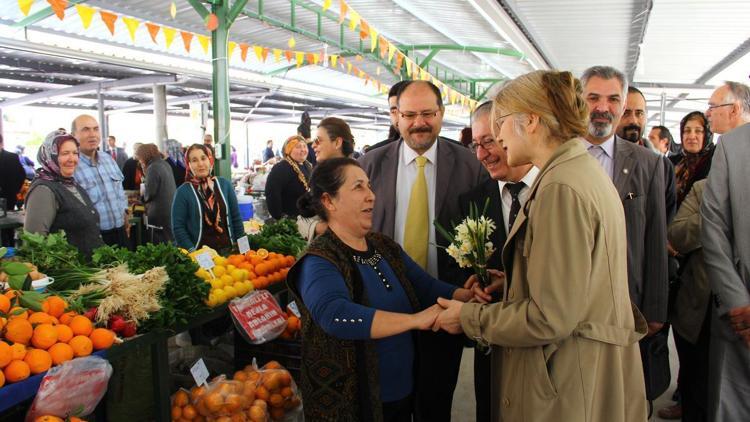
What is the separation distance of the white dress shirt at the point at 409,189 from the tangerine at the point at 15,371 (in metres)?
1.59

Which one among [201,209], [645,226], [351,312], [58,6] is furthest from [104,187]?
[645,226]

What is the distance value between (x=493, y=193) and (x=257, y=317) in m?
1.39

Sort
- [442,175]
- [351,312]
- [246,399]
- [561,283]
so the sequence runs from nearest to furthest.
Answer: [561,283] → [351,312] → [246,399] → [442,175]

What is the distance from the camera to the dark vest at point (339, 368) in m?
1.84

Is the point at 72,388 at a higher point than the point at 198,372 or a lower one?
higher

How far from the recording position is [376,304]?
1.91m

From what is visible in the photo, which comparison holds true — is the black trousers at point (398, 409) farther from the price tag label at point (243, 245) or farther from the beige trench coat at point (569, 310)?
the price tag label at point (243, 245)

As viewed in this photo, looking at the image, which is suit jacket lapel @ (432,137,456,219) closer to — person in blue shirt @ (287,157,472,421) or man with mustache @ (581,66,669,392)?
person in blue shirt @ (287,157,472,421)

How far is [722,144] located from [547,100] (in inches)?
52.7

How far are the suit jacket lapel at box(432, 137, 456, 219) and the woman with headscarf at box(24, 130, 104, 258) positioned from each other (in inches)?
105

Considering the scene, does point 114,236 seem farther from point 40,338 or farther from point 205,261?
point 40,338

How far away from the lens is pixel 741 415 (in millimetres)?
2373

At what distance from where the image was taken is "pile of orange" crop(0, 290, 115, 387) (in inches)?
69.4

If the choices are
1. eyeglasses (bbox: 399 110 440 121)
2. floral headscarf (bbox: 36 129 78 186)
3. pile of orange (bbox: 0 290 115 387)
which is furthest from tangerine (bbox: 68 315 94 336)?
floral headscarf (bbox: 36 129 78 186)
